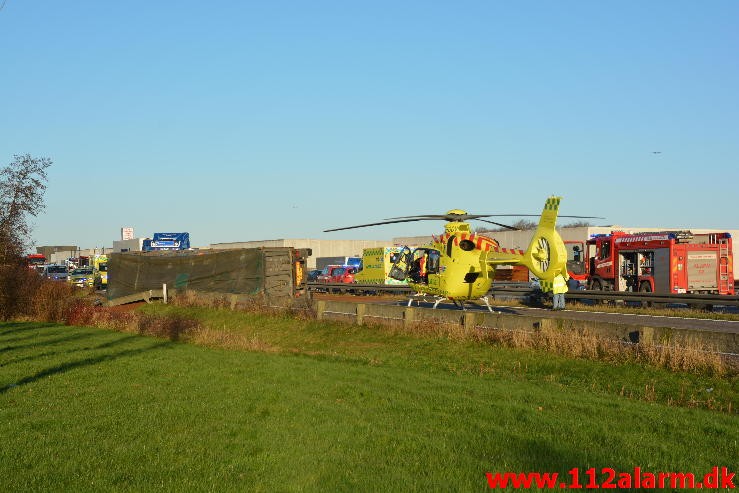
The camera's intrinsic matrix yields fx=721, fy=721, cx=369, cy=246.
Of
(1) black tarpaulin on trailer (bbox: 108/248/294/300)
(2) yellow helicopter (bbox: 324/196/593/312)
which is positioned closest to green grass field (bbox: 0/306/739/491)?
(2) yellow helicopter (bbox: 324/196/593/312)

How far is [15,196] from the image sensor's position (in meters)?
30.6

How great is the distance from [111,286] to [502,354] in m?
31.0

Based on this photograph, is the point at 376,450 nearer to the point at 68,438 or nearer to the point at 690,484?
the point at 690,484

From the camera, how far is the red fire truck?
1266 inches

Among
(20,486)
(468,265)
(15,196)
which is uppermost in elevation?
(15,196)

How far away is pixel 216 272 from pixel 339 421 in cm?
2730

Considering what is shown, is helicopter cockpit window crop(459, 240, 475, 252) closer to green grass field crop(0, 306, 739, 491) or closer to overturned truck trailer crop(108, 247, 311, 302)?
green grass field crop(0, 306, 739, 491)

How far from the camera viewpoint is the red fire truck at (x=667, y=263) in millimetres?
32156

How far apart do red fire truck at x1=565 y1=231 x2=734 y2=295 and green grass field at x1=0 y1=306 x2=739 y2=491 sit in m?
18.9

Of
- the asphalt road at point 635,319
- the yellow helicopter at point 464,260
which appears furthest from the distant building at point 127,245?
the yellow helicopter at point 464,260

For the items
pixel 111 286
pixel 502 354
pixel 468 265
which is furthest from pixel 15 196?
pixel 502 354

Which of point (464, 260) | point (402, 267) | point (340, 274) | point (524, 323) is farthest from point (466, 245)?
point (340, 274)

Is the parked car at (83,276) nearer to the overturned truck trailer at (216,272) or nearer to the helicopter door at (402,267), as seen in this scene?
the overturned truck trailer at (216,272)

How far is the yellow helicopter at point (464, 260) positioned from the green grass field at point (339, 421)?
17.3 feet
